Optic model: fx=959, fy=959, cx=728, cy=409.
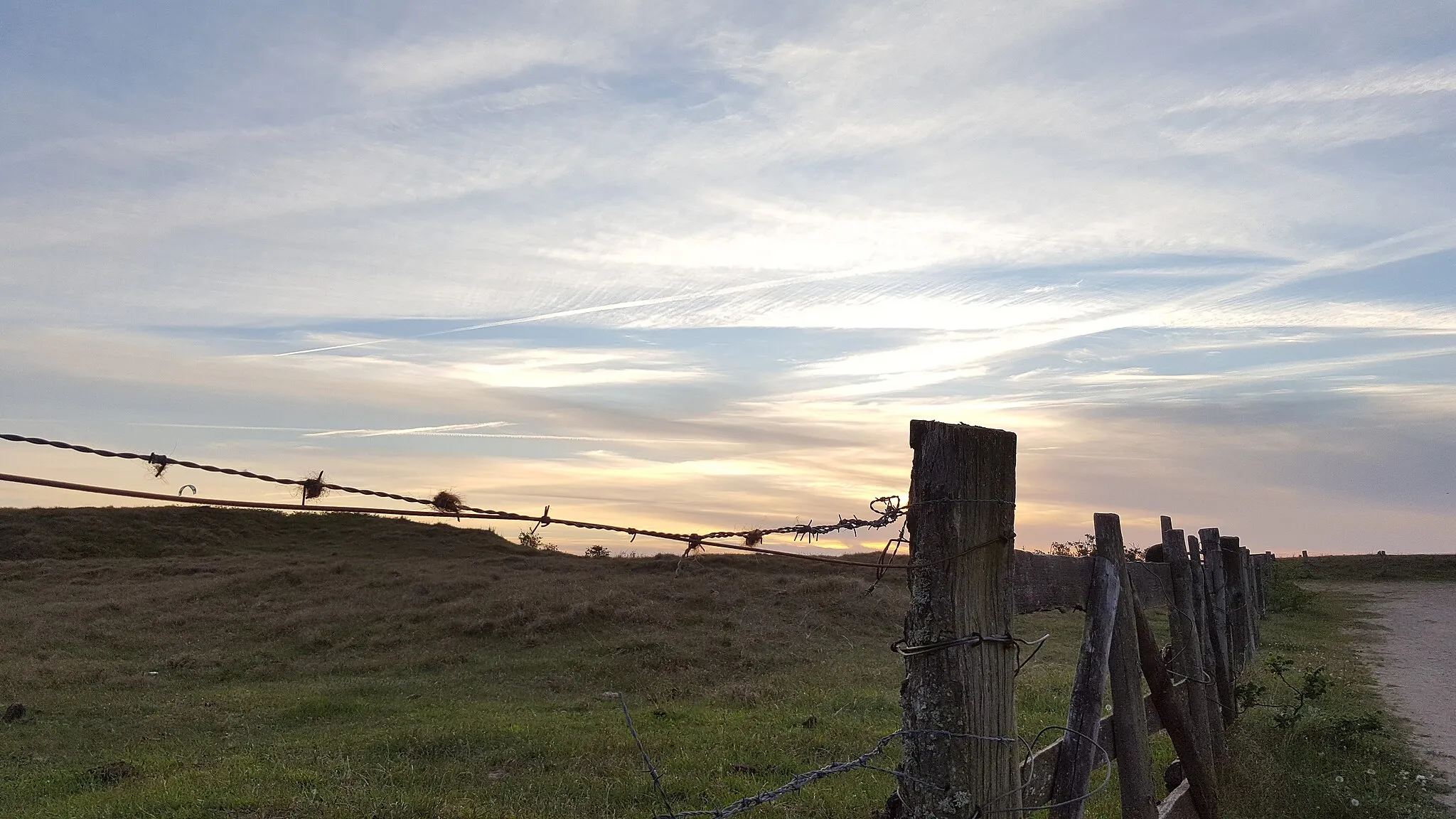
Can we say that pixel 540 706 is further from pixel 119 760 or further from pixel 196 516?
pixel 196 516

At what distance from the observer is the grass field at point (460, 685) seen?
9594 mm

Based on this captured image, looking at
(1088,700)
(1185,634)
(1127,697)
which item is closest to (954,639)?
(1088,700)

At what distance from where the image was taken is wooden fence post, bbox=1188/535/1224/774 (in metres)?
7.71

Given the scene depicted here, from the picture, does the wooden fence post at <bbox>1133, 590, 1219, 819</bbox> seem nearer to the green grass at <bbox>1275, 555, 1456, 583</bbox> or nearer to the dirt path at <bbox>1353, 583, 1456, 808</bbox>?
the dirt path at <bbox>1353, 583, 1456, 808</bbox>

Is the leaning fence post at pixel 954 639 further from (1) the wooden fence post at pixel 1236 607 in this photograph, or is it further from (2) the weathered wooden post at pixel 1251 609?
(2) the weathered wooden post at pixel 1251 609

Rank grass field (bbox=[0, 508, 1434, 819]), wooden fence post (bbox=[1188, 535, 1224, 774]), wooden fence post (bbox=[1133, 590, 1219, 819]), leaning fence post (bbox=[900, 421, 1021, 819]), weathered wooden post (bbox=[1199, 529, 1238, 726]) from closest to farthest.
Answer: leaning fence post (bbox=[900, 421, 1021, 819]), wooden fence post (bbox=[1133, 590, 1219, 819]), wooden fence post (bbox=[1188, 535, 1224, 774]), weathered wooden post (bbox=[1199, 529, 1238, 726]), grass field (bbox=[0, 508, 1434, 819])

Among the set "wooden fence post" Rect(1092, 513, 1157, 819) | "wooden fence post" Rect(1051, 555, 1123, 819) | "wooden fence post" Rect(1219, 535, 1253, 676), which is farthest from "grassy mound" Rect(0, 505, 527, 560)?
"wooden fence post" Rect(1051, 555, 1123, 819)

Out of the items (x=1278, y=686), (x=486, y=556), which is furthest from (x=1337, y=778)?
(x=486, y=556)

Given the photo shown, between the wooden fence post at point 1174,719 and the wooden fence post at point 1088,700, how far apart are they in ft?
1.70

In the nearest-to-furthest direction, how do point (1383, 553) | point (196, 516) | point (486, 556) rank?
point (486, 556)
point (196, 516)
point (1383, 553)

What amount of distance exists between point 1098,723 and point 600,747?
7.98 m

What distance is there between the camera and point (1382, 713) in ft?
41.9

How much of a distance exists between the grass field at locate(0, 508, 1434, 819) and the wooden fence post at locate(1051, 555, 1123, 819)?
385 centimetres

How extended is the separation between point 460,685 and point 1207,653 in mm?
13969
